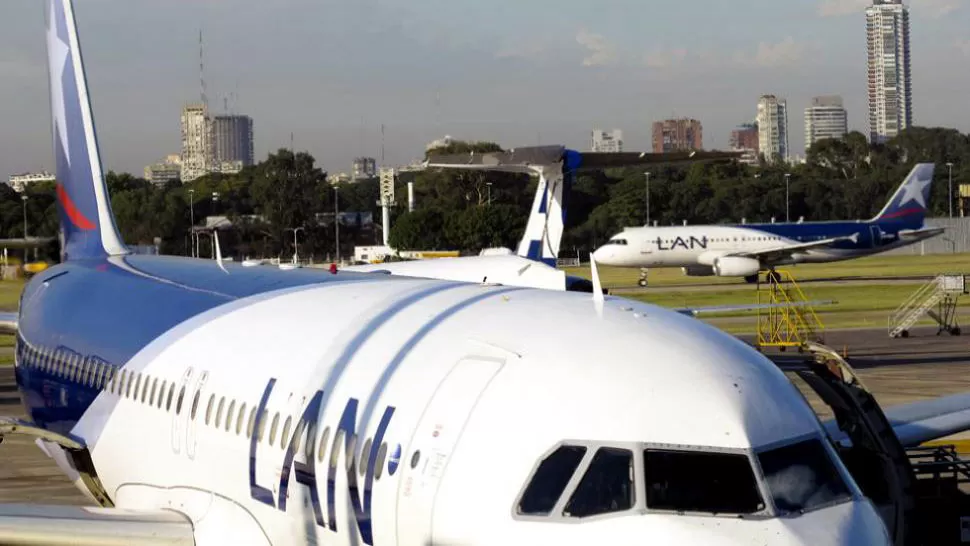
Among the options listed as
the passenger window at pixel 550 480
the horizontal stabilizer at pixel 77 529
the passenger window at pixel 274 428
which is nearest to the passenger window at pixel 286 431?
the passenger window at pixel 274 428

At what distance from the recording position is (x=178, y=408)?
15.1m

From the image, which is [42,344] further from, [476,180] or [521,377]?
[476,180]

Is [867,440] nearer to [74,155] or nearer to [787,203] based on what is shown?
[74,155]

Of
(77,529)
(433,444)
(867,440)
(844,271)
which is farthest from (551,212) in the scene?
(844,271)

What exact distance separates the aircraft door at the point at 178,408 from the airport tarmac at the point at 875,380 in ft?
21.0

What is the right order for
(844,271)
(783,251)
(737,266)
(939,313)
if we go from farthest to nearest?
(844,271), (783,251), (737,266), (939,313)

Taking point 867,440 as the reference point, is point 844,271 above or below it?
below

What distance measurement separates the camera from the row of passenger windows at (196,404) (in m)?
11.5

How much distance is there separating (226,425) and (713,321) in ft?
178

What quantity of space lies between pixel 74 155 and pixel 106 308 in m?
7.19

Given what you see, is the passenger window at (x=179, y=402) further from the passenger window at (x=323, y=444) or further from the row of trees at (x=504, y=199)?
the row of trees at (x=504, y=199)

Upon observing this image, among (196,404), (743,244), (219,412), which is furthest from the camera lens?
(743,244)

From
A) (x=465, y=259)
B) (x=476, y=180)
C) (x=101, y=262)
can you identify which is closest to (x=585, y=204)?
(x=476, y=180)

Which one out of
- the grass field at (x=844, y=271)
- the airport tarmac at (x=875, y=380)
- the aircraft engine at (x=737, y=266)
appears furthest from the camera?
the grass field at (x=844, y=271)
